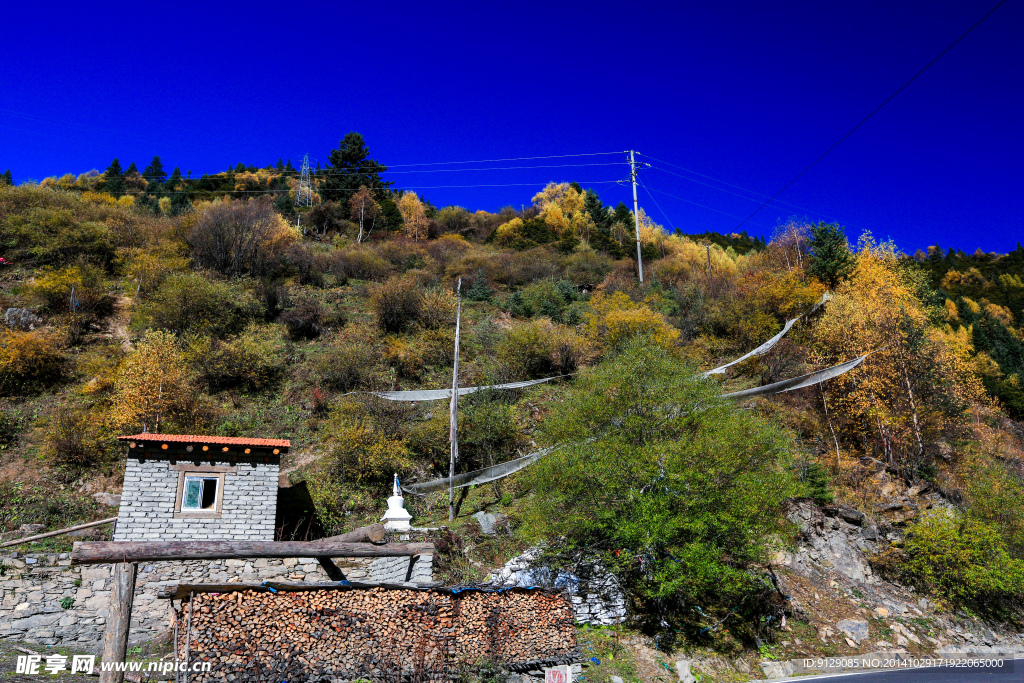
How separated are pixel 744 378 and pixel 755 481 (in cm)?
1295

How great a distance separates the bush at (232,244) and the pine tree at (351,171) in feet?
71.5

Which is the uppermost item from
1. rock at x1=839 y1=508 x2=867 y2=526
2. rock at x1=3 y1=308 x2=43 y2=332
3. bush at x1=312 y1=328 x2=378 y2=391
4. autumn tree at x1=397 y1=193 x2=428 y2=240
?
autumn tree at x1=397 y1=193 x2=428 y2=240

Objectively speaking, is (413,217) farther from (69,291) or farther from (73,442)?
(73,442)

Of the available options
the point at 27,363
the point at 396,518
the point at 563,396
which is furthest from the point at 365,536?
the point at 27,363

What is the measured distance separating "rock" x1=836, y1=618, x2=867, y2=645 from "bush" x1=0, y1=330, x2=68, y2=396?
2873 centimetres

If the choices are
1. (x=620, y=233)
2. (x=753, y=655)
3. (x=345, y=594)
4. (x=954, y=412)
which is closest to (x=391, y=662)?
(x=345, y=594)

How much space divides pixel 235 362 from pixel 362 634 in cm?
1807

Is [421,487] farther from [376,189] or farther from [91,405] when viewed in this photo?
[376,189]

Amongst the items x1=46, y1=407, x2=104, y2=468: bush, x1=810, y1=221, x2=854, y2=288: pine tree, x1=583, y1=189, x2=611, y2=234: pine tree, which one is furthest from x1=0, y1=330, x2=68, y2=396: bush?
x1=583, y1=189, x2=611, y2=234: pine tree

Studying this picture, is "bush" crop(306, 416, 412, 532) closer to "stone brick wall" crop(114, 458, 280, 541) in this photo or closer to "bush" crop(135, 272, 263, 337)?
"stone brick wall" crop(114, 458, 280, 541)

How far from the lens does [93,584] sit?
1228cm

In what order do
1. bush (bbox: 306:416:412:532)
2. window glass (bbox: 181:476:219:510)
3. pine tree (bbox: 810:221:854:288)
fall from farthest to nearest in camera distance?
pine tree (bbox: 810:221:854:288)
bush (bbox: 306:416:412:532)
window glass (bbox: 181:476:219:510)

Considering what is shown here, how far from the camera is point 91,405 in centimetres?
2050

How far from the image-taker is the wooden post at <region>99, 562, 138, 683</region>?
732 cm
